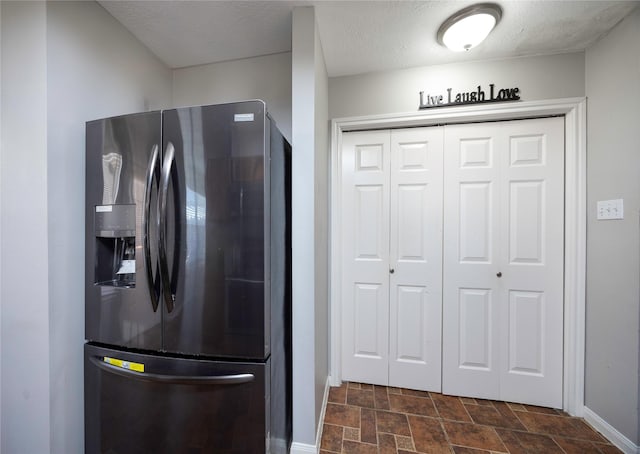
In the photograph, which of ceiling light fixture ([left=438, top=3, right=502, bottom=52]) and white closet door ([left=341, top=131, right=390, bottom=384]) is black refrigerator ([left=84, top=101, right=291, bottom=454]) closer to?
white closet door ([left=341, top=131, right=390, bottom=384])

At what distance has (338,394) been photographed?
1.89 meters

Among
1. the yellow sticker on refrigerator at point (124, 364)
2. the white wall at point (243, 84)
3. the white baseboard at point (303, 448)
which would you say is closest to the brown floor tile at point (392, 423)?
the white baseboard at point (303, 448)

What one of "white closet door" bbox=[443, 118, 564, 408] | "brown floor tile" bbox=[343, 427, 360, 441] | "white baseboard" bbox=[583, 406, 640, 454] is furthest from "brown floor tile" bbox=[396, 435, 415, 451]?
"white baseboard" bbox=[583, 406, 640, 454]

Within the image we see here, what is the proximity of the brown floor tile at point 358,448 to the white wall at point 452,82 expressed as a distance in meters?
2.23

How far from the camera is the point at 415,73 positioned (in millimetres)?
1853

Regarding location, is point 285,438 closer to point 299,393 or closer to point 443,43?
point 299,393

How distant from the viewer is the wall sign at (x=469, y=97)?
1724 millimetres

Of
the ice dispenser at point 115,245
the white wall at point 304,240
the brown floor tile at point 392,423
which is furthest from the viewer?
the brown floor tile at point 392,423

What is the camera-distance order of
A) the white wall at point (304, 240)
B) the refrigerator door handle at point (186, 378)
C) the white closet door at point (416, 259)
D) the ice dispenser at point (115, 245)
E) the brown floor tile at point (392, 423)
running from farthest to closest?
the white closet door at point (416, 259) → the brown floor tile at point (392, 423) → the white wall at point (304, 240) → the ice dispenser at point (115, 245) → the refrigerator door handle at point (186, 378)

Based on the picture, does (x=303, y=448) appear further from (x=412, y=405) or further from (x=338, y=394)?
(x=412, y=405)

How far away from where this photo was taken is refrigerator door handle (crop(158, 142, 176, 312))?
1104 millimetres

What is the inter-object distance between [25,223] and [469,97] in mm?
2705

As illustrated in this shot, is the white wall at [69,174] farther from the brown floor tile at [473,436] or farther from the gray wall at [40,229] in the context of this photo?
the brown floor tile at [473,436]

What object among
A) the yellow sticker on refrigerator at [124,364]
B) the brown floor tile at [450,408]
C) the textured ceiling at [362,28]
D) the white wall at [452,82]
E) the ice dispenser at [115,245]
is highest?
the textured ceiling at [362,28]
